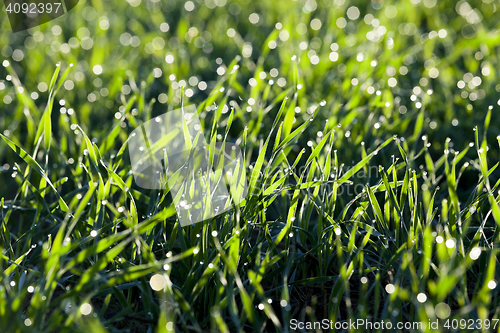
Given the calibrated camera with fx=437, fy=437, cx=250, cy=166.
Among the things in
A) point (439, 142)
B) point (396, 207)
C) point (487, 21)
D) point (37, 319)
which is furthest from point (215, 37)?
point (37, 319)

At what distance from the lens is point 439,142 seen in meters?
1.47

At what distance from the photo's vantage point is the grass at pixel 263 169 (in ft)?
2.71

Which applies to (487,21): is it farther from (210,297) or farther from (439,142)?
(210,297)

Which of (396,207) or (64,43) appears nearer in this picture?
(396,207)

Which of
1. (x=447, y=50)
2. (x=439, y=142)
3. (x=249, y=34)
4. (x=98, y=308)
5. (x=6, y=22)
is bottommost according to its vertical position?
(x=98, y=308)

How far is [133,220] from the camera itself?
3.13ft

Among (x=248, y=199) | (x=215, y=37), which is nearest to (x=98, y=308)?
(x=248, y=199)

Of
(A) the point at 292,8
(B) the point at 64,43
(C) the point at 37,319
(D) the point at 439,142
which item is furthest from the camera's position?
(A) the point at 292,8

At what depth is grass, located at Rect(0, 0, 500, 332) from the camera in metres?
0.83

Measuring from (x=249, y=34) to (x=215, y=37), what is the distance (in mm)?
192

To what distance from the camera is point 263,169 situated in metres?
1.19

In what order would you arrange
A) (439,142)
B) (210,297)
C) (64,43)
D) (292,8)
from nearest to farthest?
(210,297) → (439,142) → (64,43) → (292,8)

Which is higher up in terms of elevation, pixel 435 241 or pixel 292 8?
pixel 292 8

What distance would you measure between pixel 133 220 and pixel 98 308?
0.72ft
